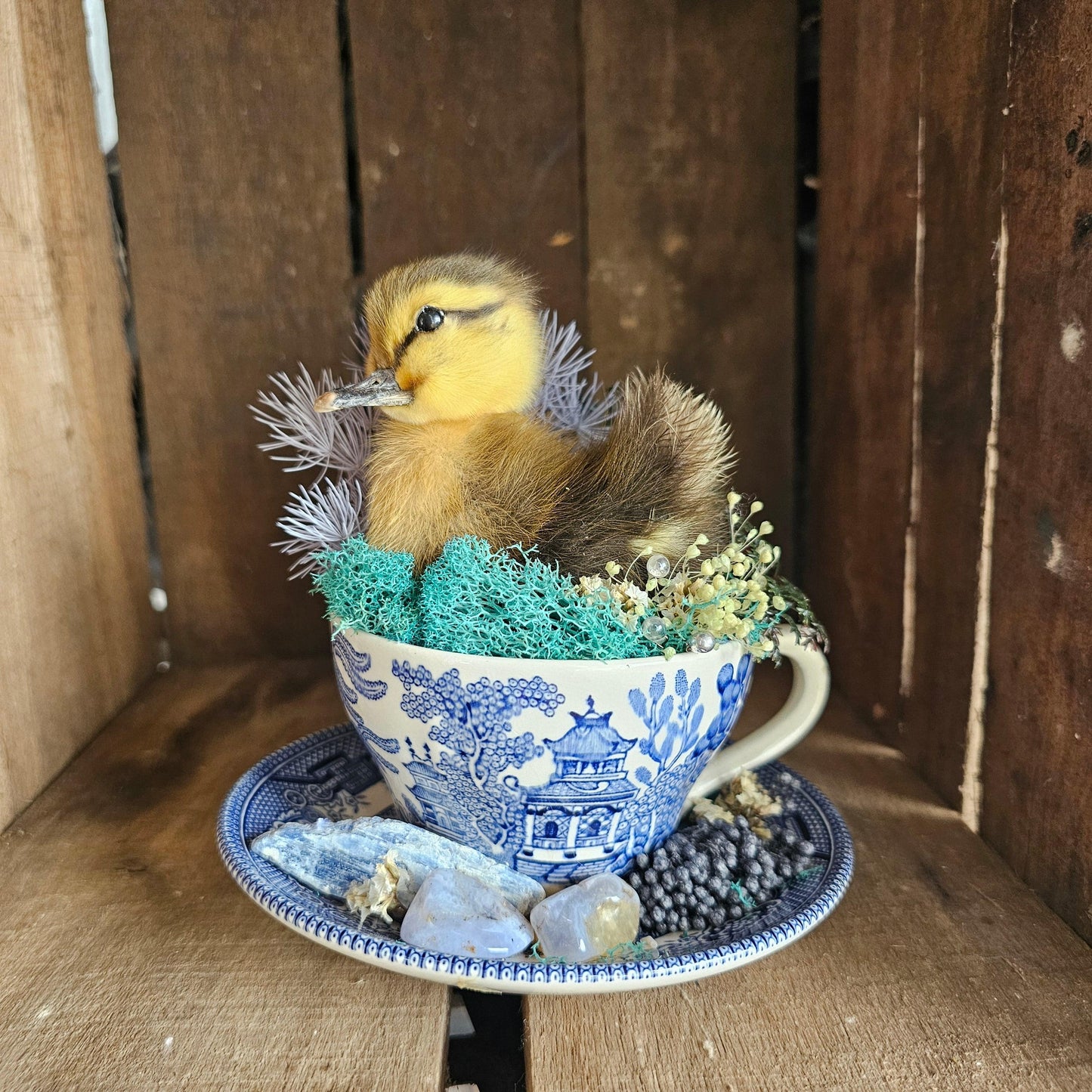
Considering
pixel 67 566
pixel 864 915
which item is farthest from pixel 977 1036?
pixel 67 566

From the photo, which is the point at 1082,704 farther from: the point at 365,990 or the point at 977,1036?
the point at 365,990

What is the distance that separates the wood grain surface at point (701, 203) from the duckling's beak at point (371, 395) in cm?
32

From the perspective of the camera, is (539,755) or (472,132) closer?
(539,755)

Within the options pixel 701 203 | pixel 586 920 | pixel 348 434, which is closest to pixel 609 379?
pixel 701 203

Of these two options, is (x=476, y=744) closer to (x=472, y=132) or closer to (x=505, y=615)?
(x=505, y=615)

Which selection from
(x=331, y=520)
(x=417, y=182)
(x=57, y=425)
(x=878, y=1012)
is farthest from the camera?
(x=417, y=182)

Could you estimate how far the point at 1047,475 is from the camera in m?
0.50

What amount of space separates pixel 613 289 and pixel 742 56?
21 cm

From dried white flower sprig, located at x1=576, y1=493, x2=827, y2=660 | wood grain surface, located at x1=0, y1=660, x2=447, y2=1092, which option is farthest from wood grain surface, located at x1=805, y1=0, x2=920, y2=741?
wood grain surface, located at x1=0, y1=660, x2=447, y2=1092

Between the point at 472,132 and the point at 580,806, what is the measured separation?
55 cm

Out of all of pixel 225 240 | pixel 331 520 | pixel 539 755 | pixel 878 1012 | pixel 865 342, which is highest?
pixel 225 240

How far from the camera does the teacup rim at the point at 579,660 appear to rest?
45 cm

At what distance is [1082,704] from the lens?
479 millimetres

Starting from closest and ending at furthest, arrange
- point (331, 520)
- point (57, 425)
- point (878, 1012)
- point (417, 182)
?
point (878, 1012) < point (331, 520) < point (57, 425) < point (417, 182)
